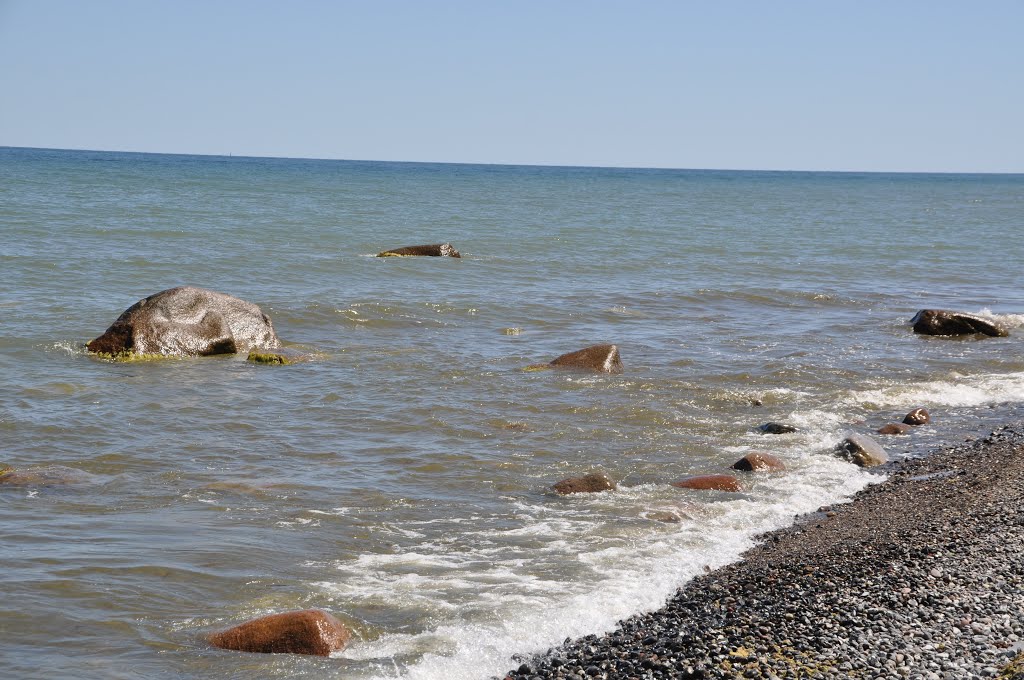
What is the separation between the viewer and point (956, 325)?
65.7 feet

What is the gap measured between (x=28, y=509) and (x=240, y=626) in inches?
135

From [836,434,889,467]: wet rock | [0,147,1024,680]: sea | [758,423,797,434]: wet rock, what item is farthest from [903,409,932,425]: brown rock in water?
[758,423,797,434]: wet rock

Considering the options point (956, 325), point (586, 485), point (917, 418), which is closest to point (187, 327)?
point (586, 485)

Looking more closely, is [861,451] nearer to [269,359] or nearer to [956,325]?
[269,359]

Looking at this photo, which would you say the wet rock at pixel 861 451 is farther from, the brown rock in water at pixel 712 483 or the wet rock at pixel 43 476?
the wet rock at pixel 43 476

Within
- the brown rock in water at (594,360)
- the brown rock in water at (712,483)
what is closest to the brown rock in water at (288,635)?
the brown rock in water at (712,483)

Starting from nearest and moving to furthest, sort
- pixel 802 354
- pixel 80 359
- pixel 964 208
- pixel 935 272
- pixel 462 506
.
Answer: pixel 462 506
pixel 80 359
pixel 802 354
pixel 935 272
pixel 964 208

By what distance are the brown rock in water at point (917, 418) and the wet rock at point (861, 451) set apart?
5.40 ft

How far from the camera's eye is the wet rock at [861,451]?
1159 cm

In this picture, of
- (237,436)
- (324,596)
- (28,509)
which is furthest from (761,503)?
(28,509)

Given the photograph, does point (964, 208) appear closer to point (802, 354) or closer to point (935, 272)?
point (935, 272)

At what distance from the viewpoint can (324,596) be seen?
7.70m

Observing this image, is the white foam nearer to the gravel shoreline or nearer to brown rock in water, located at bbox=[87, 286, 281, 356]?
the gravel shoreline

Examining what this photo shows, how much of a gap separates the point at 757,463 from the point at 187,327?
955 centimetres
